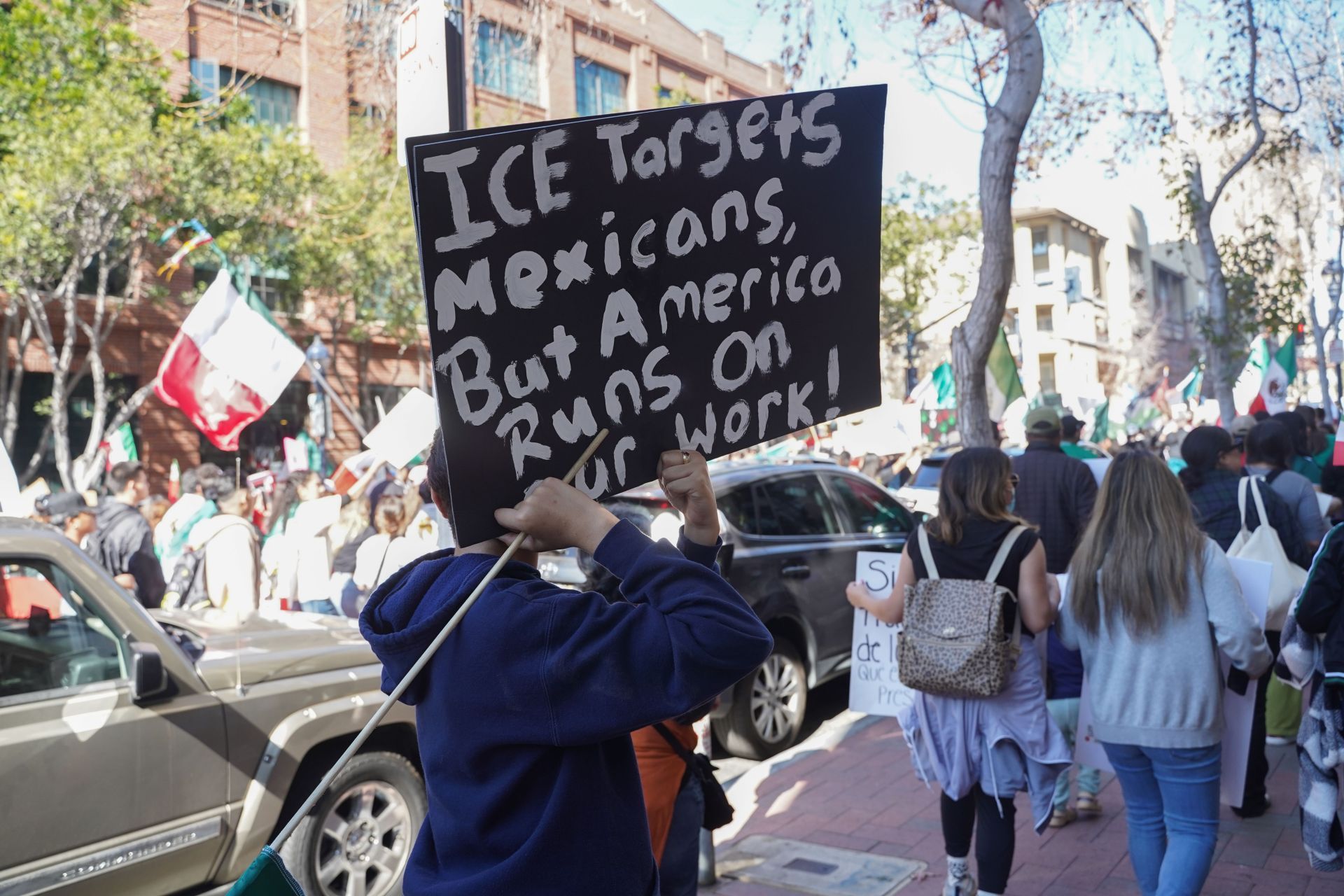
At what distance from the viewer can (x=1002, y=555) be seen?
3.87 meters

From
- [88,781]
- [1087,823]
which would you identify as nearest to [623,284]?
[88,781]

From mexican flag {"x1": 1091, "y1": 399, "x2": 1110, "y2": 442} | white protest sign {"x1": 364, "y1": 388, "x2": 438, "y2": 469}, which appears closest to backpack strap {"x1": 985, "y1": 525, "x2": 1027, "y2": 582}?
white protest sign {"x1": 364, "y1": 388, "x2": 438, "y2": 469}

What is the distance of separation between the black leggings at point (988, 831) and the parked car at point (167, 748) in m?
2.14

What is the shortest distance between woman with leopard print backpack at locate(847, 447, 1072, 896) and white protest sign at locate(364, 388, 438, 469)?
5.02 m

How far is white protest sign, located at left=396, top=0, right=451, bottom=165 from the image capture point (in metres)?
3.58

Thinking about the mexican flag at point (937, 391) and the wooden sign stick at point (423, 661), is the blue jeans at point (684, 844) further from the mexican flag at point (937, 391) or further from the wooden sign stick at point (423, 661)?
the mexican flag at point (937, 391)

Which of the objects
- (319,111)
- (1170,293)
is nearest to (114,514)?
(319,111)

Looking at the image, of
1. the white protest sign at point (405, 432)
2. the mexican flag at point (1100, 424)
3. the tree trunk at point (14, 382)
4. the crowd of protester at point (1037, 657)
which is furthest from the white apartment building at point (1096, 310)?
the crowd of protester at point (1037, 657)

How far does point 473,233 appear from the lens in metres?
1.87

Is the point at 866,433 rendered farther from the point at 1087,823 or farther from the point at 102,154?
the point at 102,154

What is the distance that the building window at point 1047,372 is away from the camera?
55.6 meters

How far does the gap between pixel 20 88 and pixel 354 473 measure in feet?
39.6

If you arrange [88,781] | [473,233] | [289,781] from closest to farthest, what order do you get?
[473,233] → [88,781] → [289,781]

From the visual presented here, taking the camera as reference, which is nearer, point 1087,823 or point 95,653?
point 95,653
